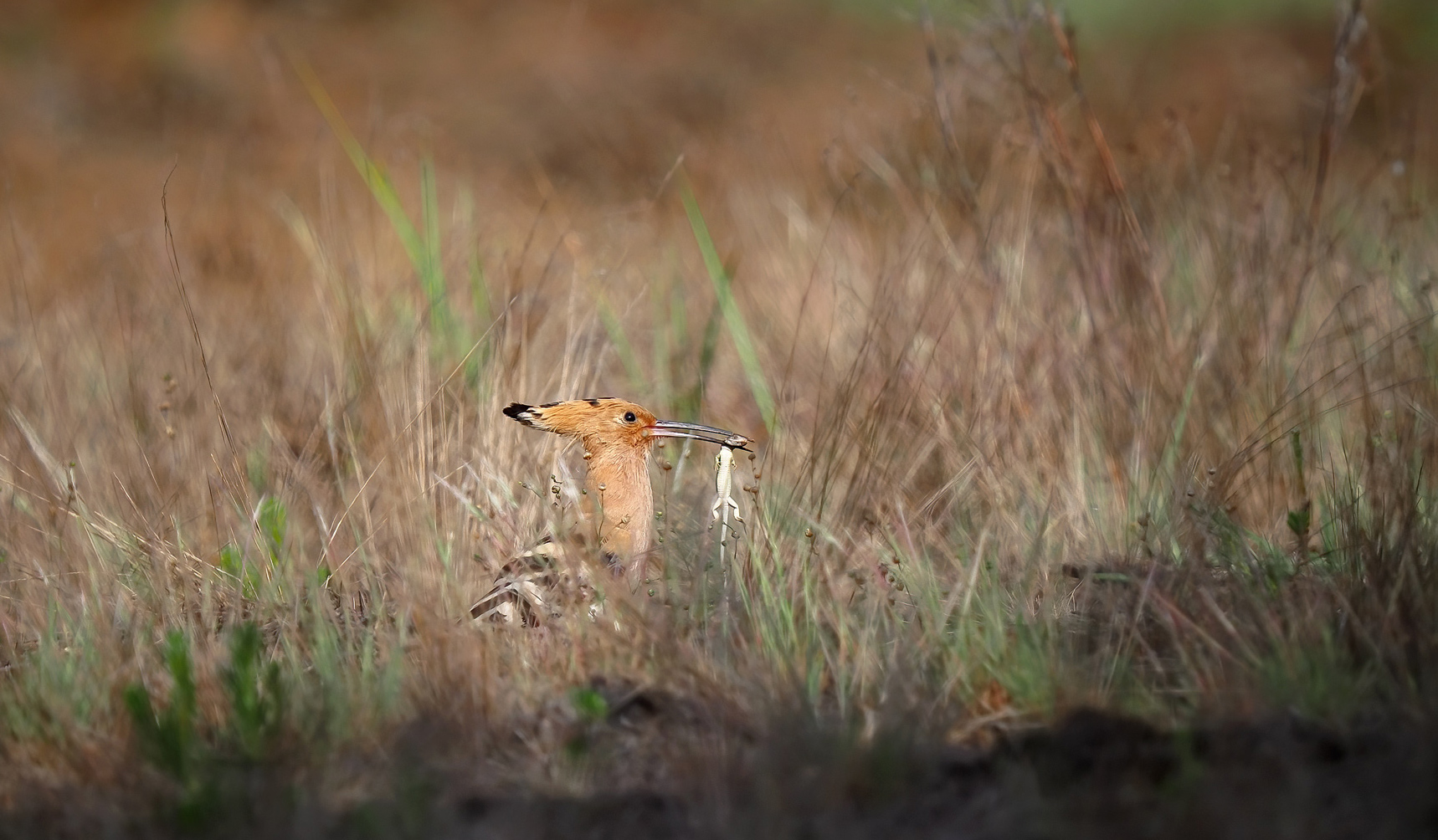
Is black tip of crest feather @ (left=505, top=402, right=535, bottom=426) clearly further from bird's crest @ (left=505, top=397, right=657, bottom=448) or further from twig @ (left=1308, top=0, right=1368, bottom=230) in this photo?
twig @ (left=1308, top=0, right=1368, bottom=230)

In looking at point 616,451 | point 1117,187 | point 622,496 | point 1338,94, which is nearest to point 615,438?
point 616,451

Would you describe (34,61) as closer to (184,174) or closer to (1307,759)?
(184,174)

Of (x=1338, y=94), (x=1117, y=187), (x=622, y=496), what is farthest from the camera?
(x=1117, y=187)

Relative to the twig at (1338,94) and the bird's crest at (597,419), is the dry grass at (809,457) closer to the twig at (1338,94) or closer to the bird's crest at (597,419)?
the twig at (1338,94)

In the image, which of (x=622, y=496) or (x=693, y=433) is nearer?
(x=622, y=496)

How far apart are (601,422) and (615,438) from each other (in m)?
0.05

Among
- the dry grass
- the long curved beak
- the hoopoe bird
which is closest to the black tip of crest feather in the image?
the hoopoe bird

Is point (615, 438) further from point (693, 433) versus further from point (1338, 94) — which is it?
point (1338, 94)

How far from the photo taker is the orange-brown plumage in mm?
2975

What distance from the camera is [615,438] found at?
9.90ft

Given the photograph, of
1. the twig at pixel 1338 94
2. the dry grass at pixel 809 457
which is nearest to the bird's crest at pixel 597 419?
the dry grass at pixel 809 457

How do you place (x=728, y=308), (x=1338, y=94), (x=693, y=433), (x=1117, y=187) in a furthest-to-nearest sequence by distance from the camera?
(x=728, y=308)
(x=1117, y=187)
(x=1338, y=94)
(x=693, y=433)

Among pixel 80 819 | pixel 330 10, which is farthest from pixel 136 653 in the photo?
pixel 330 10

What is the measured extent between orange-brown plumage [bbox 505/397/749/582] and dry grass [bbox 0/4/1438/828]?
9 centimetres
